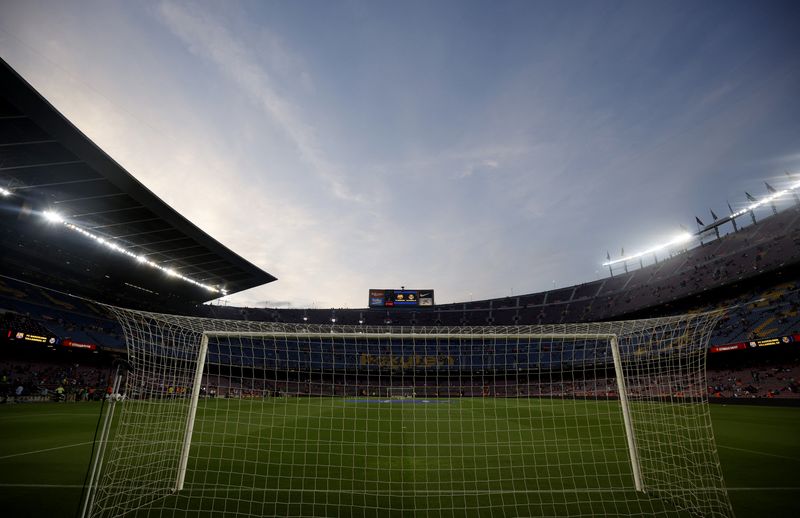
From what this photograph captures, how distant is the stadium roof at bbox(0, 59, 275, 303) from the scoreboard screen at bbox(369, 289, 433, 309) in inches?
585

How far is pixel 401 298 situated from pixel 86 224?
30.6 meters

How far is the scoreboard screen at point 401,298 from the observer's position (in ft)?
139

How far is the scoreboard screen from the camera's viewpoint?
1665 inches

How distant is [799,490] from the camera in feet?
17.1

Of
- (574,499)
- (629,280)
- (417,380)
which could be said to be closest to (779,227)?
(629,280)

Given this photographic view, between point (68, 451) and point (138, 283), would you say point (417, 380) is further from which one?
point (68, 451)

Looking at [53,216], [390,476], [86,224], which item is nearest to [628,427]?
[390,476]

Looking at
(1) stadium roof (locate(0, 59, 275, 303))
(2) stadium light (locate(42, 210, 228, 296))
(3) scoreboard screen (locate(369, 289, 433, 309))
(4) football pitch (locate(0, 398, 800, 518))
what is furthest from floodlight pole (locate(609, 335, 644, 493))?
(3) scoreboard screen (locate(369, 289, 433, 309))

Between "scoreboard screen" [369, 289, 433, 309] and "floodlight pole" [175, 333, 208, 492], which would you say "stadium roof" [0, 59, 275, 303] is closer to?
"floodlight pole" [175, 333, 208, 492]

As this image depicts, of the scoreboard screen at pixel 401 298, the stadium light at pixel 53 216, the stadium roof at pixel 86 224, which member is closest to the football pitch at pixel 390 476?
the stadium roof at pixel 86 224

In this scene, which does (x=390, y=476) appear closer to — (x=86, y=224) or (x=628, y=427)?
(x=628, y=427)

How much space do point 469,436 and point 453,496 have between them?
5512 mm

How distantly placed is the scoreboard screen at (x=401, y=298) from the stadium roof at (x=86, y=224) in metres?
14.8

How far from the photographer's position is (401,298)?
140ft
